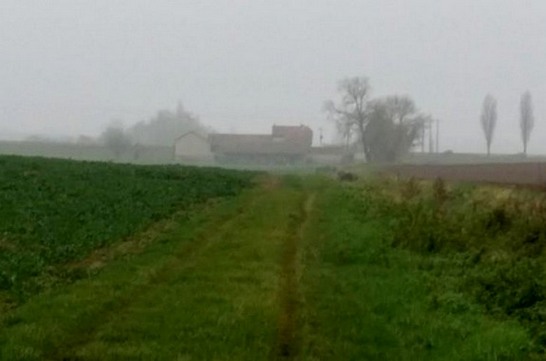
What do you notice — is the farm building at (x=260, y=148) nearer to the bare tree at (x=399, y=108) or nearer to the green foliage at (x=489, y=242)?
the bare tree at (x=399, y=108)

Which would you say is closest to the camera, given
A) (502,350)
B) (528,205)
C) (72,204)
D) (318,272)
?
(502,350)

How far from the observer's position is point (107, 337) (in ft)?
37.5

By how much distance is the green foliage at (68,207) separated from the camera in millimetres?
18356

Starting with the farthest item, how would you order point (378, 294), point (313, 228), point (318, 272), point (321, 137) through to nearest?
point (321, 137) < point (313, 228) < point (318, 272) < point (378, 294)

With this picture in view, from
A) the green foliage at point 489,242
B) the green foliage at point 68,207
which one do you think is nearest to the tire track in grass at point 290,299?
the green foliage at point 489,242

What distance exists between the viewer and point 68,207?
2841cm

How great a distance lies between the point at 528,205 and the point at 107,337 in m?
14.8

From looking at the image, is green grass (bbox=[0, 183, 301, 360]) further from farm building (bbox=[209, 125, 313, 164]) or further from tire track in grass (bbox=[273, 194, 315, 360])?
farm building (bbox=[209, 125, 313, 164])

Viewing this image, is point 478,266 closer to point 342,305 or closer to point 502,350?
point 342,305

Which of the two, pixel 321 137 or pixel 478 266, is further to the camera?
pixel 321 137

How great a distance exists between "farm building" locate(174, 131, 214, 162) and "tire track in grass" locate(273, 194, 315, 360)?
382 ft

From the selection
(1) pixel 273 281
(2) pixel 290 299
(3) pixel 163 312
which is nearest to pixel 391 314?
(2) pixel 290 299

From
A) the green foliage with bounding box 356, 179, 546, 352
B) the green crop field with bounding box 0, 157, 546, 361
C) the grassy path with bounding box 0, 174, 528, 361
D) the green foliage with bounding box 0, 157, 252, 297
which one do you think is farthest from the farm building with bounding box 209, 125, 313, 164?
the grassy path with bounding box 0, 174, 528, 361

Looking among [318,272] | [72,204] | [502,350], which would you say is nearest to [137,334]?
[502,350]
